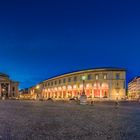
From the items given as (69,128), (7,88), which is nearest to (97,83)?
(7,88)

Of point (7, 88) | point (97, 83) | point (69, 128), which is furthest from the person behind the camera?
point (7, 88)

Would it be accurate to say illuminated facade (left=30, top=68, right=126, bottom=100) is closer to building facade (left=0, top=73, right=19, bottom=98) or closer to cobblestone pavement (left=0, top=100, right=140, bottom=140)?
building facade (left=0, top=73, right=19, bottom=98)

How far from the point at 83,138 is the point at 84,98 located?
1706 inches

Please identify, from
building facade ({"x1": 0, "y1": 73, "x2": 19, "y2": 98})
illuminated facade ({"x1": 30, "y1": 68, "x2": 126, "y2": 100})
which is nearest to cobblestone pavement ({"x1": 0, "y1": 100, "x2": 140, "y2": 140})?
illuminated facade ({"x1": 30, "y1": 68, "x2": 126, "y2": 100})

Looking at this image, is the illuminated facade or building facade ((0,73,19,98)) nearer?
the illuminated facade

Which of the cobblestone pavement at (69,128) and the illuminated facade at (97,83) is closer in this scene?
the cobblestone pavement at (69,128)

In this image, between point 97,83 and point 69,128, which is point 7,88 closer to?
point 97,83

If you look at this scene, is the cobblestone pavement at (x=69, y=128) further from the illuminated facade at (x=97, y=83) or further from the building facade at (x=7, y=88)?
the building facade at (x=7, y=88)

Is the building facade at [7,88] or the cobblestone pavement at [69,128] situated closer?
the cobblestone pavement at [69,128]

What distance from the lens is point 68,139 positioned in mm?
8273

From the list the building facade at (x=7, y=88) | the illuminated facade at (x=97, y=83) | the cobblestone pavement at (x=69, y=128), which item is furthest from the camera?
the building facade at (x=7, y=88)

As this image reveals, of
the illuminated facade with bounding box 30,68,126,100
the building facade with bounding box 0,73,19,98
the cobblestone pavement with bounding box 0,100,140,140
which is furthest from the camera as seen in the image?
the building facade with bounding box 0,73,19,98

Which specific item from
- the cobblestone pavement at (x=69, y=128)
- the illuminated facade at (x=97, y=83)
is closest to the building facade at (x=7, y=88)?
the illuminated facade at (x=97, y=83)

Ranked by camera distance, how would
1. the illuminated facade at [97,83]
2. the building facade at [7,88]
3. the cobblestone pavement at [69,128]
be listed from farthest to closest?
the building facade at [7,88], the illuminated facade at [97,83], the cobblestone pavement at [69,128]
